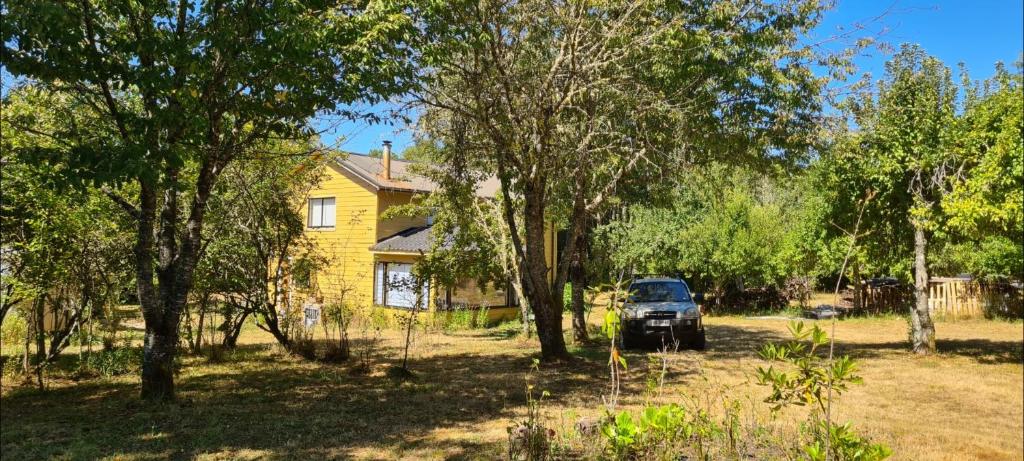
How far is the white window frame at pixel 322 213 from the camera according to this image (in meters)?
22.6

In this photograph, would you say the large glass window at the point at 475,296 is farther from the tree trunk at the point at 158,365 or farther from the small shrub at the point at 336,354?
the tree trunk at the point at 158,365

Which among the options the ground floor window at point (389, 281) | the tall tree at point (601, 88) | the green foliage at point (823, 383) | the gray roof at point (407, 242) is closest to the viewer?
the green foliage at point (823, 383)

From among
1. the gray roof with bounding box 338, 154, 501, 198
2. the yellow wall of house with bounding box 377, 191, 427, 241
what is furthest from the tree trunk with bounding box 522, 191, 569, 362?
the yellow wall of house with bounding box 377, 191, 427, 241

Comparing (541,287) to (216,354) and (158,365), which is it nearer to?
(158,365)

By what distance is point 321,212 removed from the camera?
23000 millimetres

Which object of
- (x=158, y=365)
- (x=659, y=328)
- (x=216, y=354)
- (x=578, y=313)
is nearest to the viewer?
(x=158, y=365)

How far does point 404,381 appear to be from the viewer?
32.9ft

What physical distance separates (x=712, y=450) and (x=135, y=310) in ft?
42.8

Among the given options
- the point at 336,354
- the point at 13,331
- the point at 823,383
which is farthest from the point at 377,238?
the point at 823,383

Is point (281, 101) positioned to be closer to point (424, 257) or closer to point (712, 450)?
point (712, 450)

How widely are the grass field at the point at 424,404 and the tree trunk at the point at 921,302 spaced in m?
0.56

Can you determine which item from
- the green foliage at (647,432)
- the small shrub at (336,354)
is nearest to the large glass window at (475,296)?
the small shrub at (336,354)

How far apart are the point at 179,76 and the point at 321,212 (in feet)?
54.1

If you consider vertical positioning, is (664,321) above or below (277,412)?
above
